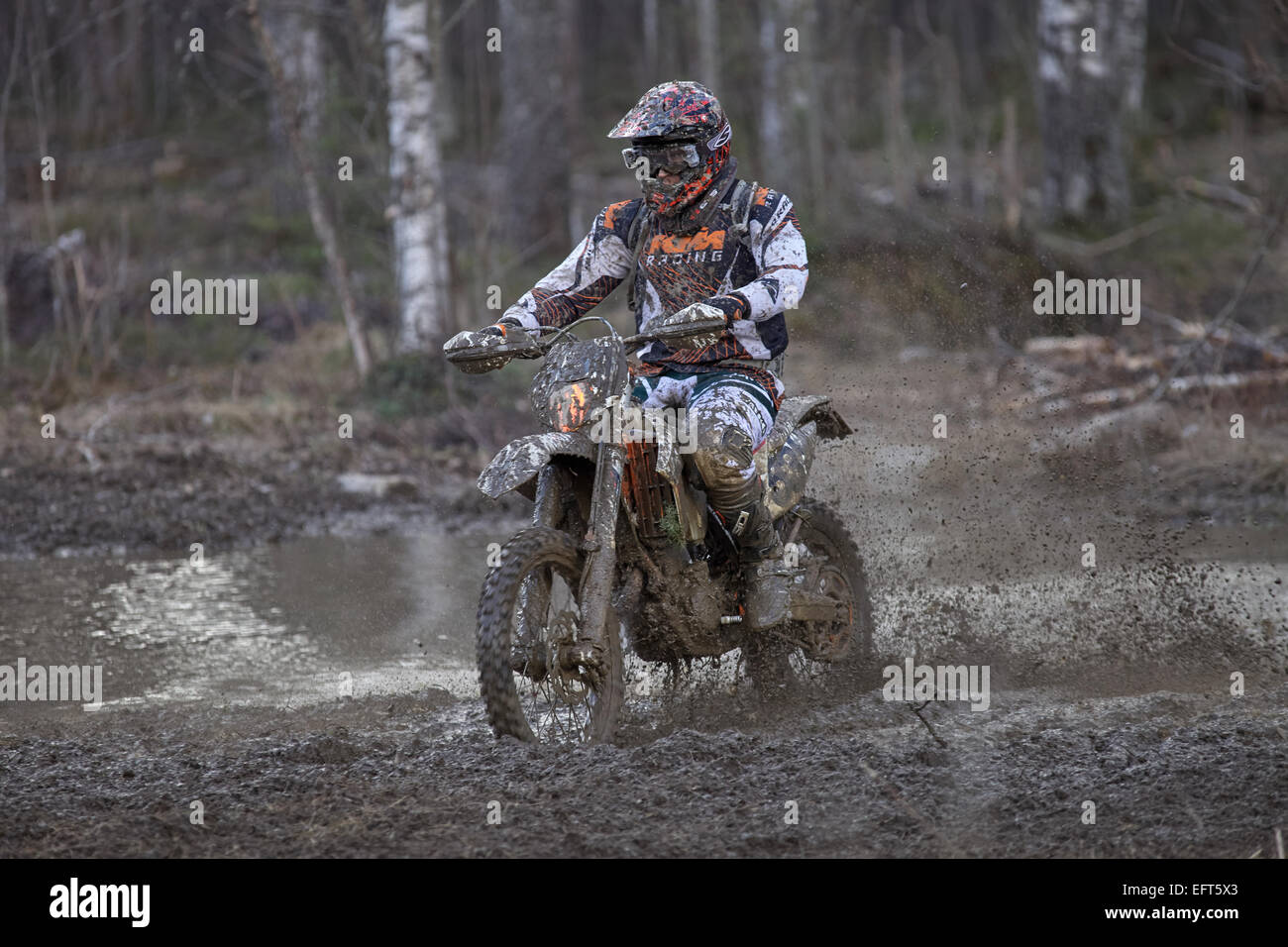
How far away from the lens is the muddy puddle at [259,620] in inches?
249

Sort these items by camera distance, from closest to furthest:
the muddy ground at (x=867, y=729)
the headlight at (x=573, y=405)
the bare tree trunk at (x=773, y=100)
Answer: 1. the muddy ground at (x=867, y=729)
2. the headlight at (x=573, y=405)
3. the bare tree trunk at (x=773, y=100)

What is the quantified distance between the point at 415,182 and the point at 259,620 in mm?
6409

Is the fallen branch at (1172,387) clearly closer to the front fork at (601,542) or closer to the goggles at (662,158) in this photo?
the goggles at (662,158)

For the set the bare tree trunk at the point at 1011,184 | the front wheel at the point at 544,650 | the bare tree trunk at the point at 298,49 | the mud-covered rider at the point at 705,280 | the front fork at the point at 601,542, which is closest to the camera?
the front wheel at the point at 544,650

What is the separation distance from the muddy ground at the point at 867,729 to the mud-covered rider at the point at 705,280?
929 mm

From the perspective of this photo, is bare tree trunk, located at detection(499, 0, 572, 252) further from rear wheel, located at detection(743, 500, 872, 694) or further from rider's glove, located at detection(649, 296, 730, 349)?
rider's glove, located at detection(649, 296, 730, 349)

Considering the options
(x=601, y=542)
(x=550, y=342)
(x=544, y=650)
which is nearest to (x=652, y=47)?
(x=550, y=342)

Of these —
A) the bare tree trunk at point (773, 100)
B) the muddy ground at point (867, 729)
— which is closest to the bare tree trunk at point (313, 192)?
the muddy ground at point (867, 729)

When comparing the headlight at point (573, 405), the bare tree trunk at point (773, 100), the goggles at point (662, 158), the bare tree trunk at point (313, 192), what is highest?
the bare tree trunk at point (773, 100)

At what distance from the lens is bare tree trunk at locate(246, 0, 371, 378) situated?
12414 millimetres

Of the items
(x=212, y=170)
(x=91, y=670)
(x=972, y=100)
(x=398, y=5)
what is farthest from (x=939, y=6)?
(x=91, y=670)

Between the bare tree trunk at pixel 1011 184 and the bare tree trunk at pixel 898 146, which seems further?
the bare tree trunk at pixel 898 146

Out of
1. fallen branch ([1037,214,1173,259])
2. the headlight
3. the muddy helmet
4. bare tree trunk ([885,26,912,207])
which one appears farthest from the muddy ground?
bare tree trunk ([885,26,912,207])

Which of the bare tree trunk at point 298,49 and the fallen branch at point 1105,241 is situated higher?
the bare tree trunk at point 298,49
